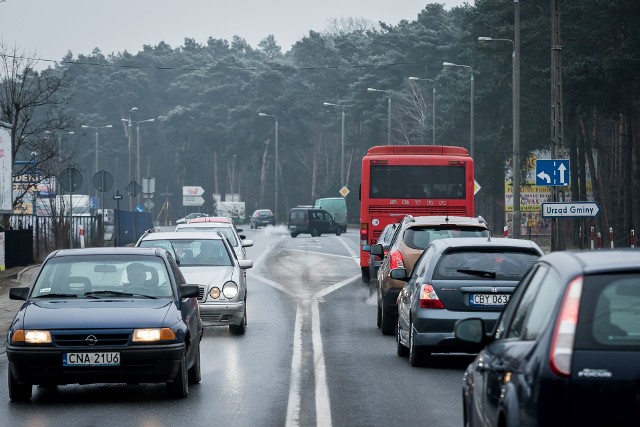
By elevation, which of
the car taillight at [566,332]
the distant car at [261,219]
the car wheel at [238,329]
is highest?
the car taillight at [566,332]

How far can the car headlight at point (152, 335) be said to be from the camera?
11.9m

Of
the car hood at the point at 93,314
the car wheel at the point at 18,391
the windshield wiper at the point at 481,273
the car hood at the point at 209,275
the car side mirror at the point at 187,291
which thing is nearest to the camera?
the car hood at the point at 93,314

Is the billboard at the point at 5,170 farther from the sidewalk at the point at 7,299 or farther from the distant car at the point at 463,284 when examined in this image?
the distant car at the point at 463,284

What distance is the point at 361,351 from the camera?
1714 centimetres

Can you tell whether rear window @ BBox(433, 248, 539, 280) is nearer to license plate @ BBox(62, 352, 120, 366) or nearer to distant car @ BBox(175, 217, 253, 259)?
license plate @ BBox(62, 352, 120, 366)

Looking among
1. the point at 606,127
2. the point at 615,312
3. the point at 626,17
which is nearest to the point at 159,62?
the point at 606,127

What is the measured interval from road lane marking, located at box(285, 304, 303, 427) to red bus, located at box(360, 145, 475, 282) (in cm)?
1149

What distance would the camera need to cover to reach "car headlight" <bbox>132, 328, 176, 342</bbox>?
11859mm

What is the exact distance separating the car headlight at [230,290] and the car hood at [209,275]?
85mm

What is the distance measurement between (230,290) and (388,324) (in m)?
2.32

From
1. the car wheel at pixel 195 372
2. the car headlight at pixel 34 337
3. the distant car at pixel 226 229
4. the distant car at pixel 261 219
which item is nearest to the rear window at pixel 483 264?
the car wheel at pixel 195 372

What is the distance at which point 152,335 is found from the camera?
1190cm

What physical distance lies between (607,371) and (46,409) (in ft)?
23.6

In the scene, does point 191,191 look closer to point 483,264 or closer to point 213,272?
point 213,272
